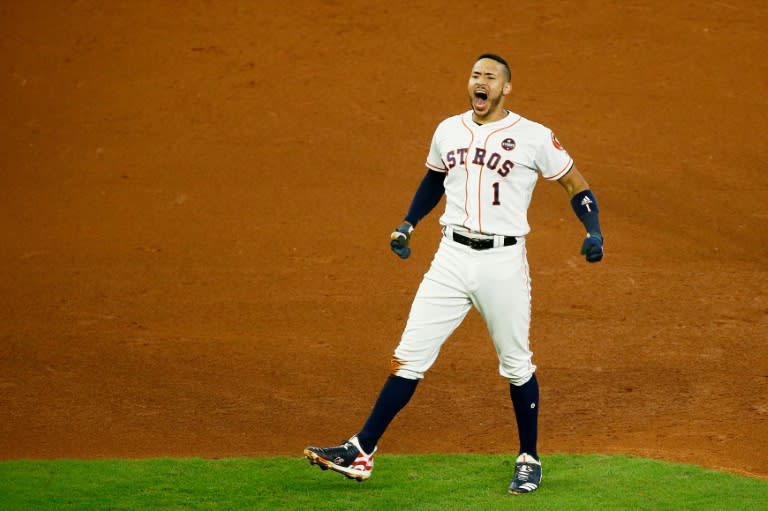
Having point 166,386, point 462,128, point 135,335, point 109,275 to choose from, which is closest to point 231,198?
point 109,275

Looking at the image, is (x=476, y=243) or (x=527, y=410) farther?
(x=527, y=410)

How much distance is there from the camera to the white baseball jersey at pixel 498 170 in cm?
527

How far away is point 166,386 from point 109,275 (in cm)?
214

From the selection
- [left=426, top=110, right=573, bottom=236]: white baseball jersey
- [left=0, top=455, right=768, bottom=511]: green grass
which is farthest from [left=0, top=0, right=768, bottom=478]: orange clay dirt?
[left=426, top=110, right=573, bottom=236]: white baseball jersey

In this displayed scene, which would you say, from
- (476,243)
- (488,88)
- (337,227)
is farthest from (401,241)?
(337,227)

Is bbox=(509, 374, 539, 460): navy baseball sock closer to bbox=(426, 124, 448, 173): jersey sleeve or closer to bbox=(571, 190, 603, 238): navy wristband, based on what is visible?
bbox=(571, 190, 603, 238): navy wristband

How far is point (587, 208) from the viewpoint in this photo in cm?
539

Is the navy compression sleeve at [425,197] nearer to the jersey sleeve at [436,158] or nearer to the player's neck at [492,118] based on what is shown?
the jersey sleeve at [436,158]

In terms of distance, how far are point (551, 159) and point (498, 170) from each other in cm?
27

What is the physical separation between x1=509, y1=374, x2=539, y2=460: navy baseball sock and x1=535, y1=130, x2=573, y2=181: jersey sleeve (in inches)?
39.5

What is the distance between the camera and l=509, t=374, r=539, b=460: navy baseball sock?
17.9 ft

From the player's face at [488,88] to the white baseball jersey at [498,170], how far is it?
7 centimetres

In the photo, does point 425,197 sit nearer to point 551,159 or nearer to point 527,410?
point 551,159

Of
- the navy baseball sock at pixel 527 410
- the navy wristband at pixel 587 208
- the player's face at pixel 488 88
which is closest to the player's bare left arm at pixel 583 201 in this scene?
the navy wristband at pixel 587 208
